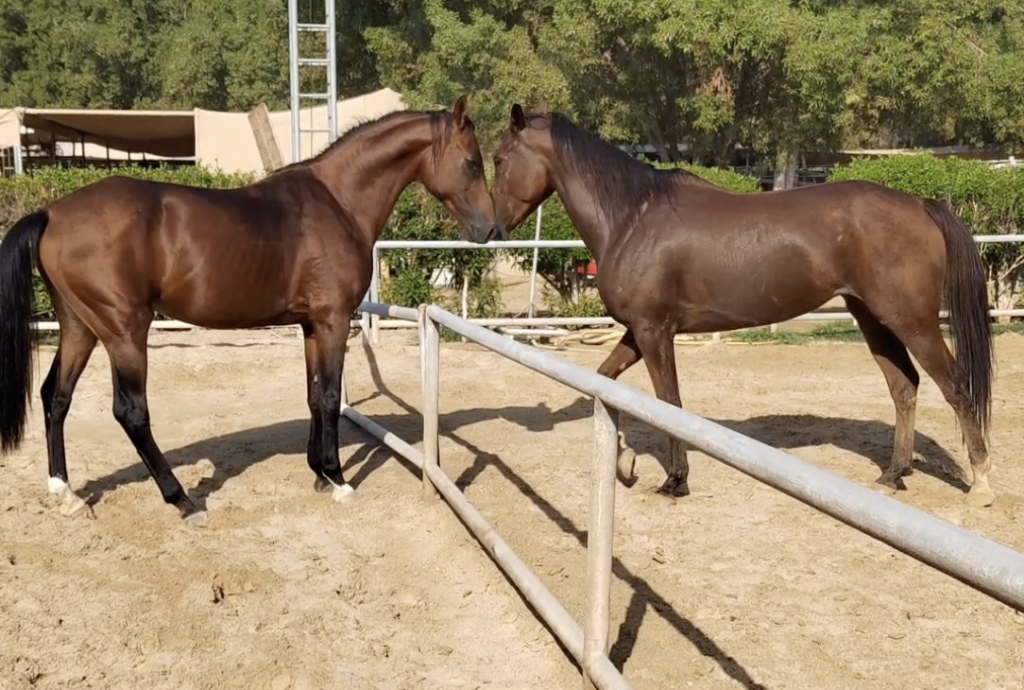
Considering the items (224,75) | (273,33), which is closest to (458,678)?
(273,33)

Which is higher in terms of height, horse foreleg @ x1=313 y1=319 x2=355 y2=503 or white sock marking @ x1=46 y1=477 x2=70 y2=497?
horse foreleg @ x1=313 y1=319 x2=355 y2=503

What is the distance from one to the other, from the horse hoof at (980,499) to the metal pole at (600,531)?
9.51 ft

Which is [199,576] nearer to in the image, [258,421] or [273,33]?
[258,421]

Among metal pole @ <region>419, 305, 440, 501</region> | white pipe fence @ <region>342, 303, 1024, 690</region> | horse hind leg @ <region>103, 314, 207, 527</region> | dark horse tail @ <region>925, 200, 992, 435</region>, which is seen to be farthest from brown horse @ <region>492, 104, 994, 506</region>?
horse hind leg @ <region>103, 314, 207, 527</region>

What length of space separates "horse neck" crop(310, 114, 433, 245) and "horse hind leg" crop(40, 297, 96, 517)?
5.04ft

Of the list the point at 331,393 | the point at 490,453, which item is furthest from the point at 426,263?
the point at 331,393

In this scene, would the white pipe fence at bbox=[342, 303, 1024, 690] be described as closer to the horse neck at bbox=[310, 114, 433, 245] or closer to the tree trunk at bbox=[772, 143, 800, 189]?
the horse neck at bbox=[310, 114, 433, 245]

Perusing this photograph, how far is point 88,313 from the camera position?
4.34 metres

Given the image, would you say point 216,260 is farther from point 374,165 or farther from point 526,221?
point 526,221

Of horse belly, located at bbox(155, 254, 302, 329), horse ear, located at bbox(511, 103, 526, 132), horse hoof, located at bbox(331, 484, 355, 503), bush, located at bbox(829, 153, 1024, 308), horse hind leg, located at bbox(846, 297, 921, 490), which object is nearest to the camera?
horse belly, located at bbox(155, 254, 302, 329)

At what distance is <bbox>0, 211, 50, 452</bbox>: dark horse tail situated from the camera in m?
4.27

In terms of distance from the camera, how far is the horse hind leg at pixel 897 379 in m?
5.09

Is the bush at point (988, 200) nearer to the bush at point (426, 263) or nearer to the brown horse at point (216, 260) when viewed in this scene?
the bush at point (426, 263)

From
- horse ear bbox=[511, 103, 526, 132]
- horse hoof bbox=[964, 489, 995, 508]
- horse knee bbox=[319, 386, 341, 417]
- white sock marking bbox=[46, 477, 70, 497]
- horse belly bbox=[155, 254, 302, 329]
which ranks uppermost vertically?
horse ear bbox=[511, 103, 526, 132]
